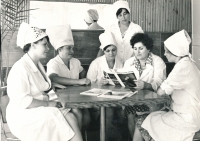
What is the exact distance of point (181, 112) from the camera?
2.46 metres

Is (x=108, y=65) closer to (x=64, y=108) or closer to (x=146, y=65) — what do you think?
(x=146, y=65)

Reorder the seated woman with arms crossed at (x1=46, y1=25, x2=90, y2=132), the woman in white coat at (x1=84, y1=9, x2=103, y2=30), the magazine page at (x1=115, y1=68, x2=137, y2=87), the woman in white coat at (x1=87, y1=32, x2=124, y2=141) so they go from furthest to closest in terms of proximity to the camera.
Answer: the woman in white coat at (x1=84, y1=9, x2=103, y2=30), the woman in white coat at (x1=87, y1=32, x2=124, y2=141), the seated woman with arms crossed at (x1=46, y1=25, x2=90, y2=132), the magazine page at (x1=115, y1=68, x2=137, y2=87)

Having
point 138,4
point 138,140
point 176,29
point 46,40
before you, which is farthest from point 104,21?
point 138,140

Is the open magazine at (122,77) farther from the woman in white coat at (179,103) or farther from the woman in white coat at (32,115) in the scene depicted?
the woman in white coat at (32,115)

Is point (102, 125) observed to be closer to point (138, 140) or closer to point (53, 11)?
point (138, 140)

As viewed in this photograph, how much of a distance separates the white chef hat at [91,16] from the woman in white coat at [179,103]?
2.48 m

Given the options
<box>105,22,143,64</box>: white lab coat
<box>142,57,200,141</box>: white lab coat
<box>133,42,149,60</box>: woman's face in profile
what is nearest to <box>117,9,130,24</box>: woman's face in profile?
<box>105,22,143,64</box>: white lab coat

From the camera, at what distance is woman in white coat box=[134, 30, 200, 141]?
7.78ft

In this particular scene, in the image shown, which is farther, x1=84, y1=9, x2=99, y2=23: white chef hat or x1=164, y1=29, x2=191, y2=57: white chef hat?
x1=84, y1=9, x2=99, y2=23: white chef hat

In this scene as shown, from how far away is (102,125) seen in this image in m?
2.49

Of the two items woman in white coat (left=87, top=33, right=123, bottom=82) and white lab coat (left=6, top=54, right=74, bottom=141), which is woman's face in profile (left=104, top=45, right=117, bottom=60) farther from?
white lab coat (left=6, top=54, right=74, bottom=141)

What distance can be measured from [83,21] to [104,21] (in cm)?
41

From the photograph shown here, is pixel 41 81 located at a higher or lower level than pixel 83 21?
lower

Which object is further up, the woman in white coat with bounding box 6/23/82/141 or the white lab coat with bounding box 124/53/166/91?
the white lab coat with bounding box 124/53/166/91
